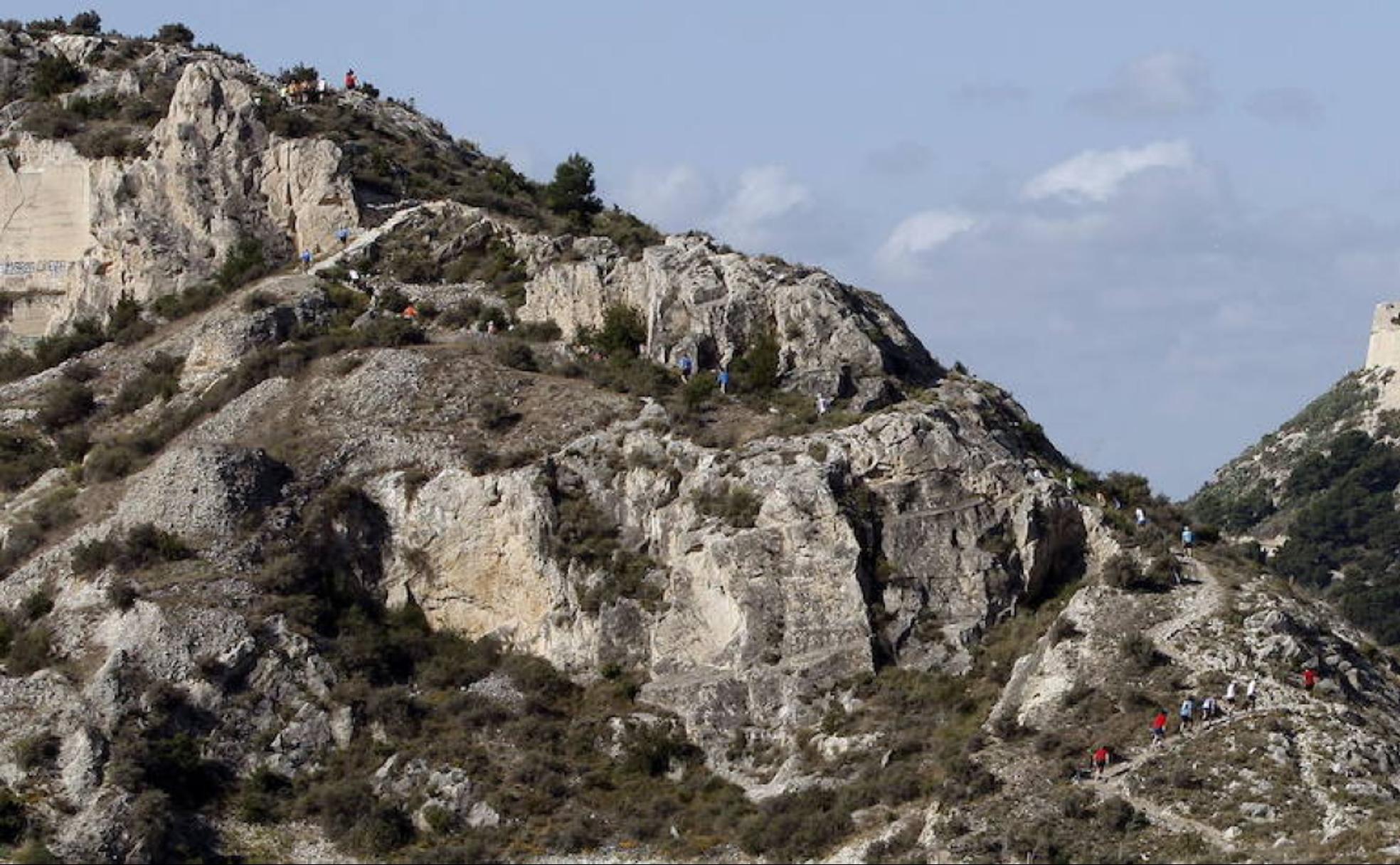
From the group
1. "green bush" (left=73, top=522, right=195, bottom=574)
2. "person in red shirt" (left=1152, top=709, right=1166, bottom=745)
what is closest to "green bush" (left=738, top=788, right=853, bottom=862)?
"person in red shirt" (left=1152, top=709, right=1166, bottom=745)

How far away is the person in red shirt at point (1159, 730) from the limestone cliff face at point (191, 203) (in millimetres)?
30617

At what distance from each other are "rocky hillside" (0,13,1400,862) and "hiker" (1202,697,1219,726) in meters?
0.84

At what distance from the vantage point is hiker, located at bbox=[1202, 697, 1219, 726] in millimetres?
63500

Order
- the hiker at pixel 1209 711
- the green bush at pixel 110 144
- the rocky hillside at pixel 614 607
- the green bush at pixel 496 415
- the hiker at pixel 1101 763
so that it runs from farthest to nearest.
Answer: the green bush at pixel 110 144
the green bush at pixel 496 415
the hiker at pixel 1209 711
the rocky hillside at pixel 614 607
the hiker at pixel 1101 763

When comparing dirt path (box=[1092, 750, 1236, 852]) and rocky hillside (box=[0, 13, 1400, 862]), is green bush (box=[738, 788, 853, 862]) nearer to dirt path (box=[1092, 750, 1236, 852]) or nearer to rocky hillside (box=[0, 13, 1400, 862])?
rocky hillside (box=[0, 13, 1400, 862])

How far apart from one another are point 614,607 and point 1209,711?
1358 centimetres

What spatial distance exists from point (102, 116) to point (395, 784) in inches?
1232

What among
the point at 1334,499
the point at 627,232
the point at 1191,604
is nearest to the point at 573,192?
the point at 627,232

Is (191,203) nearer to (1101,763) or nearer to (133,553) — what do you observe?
(133,553)

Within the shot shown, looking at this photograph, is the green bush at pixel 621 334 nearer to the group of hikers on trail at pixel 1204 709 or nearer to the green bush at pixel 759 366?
the green bush at pixel 759 366

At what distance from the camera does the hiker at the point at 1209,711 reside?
63500 millimetres

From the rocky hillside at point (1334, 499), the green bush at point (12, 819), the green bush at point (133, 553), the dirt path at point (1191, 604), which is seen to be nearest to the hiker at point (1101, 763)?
the dirt path at point (1191, 604)

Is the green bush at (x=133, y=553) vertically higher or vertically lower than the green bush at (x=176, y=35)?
lower

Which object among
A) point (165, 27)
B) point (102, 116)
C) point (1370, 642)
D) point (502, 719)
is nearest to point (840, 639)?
point (502, 719)
